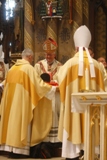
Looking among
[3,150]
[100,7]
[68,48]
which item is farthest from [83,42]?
[100,7]

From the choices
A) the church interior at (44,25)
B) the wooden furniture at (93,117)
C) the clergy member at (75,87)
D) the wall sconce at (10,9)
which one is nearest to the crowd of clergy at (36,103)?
the clergy member at (75,87)

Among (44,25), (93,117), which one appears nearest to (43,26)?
(44,25)

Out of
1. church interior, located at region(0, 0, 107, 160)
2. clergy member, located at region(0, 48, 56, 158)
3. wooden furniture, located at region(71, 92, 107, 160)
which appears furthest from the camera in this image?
church interior, located at region(0, 0, 107, 160)

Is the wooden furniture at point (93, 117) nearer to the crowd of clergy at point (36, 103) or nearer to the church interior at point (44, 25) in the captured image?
the crowd of clergy at point (36, 103)

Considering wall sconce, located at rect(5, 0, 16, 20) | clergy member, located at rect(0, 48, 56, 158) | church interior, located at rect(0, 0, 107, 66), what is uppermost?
wall sconce, located at rect(5, 0, 16, 20)

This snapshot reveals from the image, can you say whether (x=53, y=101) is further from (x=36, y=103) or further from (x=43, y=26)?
(x=43, y=26)

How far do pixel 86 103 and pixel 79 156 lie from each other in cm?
158

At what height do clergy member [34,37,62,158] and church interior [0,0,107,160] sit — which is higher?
church interior [0,0,107,160]

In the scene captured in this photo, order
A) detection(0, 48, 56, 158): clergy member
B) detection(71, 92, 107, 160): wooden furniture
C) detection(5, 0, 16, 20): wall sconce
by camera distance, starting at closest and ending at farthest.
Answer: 1. detection(71, 92, 107, 160): wooden furniture
2. detection(0, 48, 56, 158): clergy member
3. detection(5, 0, 16, 20): wall sconce

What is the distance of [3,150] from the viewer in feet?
21.2

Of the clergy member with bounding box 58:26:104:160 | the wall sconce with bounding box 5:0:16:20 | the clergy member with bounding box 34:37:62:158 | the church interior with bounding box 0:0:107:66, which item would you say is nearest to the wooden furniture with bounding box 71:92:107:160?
the clergy member with bounding box 58:26:104:160

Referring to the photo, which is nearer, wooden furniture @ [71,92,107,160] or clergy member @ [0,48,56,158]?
wooden furniture @ [71,92,107,160]

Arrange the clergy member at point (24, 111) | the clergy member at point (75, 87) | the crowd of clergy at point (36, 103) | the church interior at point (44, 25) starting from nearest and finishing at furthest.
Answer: the clergy member at point (75, 87) < the crowd of clergy at point (36, 103) < the clergy member at point (24, 111) < the church interior at point (44, 25)

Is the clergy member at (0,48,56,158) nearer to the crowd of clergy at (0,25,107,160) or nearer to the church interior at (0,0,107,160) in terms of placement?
the crowd of clergy at (0,25,107,160)
